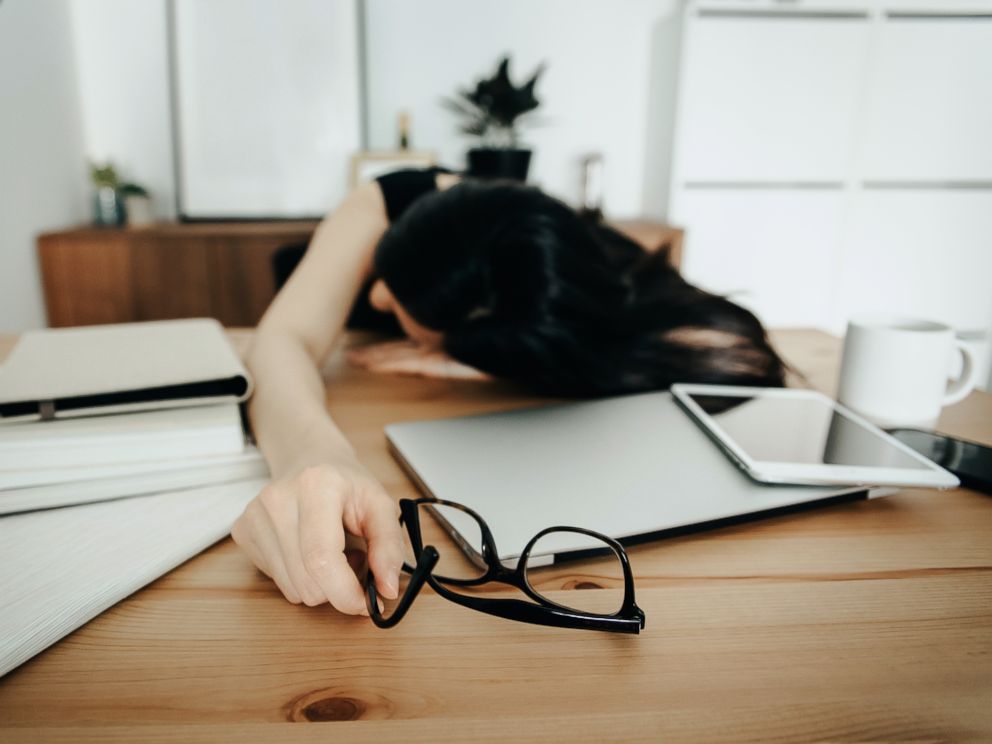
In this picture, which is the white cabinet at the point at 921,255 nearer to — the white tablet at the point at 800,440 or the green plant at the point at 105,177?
the white tablet at the point at 800,440

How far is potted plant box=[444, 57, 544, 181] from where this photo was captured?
218 centimetres

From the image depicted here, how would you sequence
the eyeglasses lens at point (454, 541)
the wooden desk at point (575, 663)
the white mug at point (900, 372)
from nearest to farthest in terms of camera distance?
1. the wooden desk at point (575, 663)
2. the eyeglasses lens at point (454, 541)
3. the white mug at point (900, 372)

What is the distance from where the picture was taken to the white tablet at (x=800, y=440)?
1.52 ft

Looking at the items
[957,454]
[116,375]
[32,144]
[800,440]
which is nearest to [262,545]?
[116,375]

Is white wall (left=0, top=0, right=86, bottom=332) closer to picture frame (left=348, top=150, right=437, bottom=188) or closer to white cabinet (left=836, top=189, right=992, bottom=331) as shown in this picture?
picture frame (left=348, top=150, right=437, bottom=188)

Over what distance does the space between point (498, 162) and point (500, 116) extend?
0.17 metres

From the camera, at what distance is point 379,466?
1.82ft

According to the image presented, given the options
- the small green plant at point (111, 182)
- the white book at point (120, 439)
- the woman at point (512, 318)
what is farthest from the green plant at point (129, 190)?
the white book at point (120, 439)

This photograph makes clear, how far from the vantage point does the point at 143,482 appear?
0.49 m

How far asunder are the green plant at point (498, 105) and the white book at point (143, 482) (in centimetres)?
195

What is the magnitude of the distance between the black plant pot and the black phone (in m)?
1.80

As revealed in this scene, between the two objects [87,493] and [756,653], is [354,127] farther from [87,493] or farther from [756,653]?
[756,653]

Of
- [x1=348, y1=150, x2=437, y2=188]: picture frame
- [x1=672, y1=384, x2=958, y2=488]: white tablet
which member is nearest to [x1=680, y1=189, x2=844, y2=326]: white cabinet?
[x1=348, y1=150, x2=437, y2=188]: picture frame

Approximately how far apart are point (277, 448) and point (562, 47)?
93.7 inches
